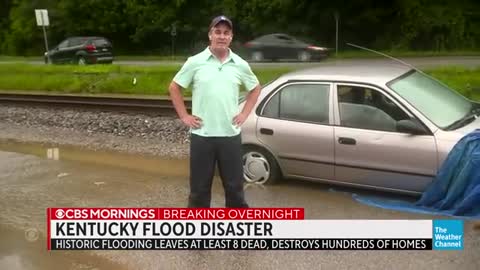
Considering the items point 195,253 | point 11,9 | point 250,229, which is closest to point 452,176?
point 250,229

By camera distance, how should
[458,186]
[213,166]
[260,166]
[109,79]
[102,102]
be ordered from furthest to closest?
[109,79]
[102,102]
[260,166]
[458,186]
[213,166]

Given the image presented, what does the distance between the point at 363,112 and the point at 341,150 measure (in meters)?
0.46

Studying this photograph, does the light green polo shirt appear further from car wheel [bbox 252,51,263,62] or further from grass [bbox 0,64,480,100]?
car wheel [bbox 252,51,263,62]

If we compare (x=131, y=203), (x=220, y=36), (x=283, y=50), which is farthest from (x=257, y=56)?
(x=220, y=36)

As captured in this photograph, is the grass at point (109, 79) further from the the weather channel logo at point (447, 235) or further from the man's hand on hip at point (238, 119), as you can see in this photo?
the the weather channel logo at point (447, 235)

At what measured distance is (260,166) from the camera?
22.4ft

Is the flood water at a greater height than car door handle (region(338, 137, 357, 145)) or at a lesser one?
lesser

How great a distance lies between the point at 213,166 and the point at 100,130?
6892 mm

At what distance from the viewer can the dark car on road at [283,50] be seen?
1089 inches

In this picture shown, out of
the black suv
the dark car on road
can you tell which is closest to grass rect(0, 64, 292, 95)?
the black suv

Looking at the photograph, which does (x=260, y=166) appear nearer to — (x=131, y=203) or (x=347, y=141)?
(x=347, y=141)

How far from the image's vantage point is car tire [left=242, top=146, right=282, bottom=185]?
266 inches

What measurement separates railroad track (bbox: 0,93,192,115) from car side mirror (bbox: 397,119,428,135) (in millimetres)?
5980

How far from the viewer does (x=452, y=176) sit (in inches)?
216
